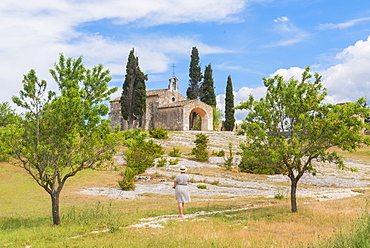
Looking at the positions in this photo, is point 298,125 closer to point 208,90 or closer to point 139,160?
point 139,160

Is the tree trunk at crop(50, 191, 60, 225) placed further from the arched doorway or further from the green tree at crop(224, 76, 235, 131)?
the green tree at crop(224, 76, 235, 131)

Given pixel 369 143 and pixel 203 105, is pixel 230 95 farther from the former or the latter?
pixel 369 143

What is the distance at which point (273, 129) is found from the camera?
12.9 m

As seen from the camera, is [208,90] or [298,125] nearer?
[298,125]

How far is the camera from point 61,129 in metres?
11.5

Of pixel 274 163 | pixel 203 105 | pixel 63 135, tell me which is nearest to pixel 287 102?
pixel 274 163

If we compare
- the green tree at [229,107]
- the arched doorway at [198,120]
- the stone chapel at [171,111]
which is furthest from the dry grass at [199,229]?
the green tree at [229,107]

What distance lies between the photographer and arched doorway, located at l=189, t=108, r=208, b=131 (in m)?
60.8

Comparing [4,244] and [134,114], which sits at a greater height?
[134,114]

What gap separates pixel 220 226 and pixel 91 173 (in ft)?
70.1

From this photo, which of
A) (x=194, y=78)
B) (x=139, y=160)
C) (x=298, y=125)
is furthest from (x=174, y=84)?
(x=298, y=125)

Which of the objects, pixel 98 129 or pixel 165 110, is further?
pixel 165 110

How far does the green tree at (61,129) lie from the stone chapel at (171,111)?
44346mm

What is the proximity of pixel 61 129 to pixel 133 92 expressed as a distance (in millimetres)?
44043
